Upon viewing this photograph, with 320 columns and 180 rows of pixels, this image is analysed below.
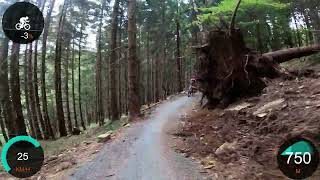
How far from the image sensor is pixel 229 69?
9.81m

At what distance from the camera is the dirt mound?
5.28 metres

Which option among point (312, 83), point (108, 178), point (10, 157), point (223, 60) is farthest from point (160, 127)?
point (10, 157)

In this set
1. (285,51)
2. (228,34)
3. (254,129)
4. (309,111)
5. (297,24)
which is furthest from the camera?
(297,24)

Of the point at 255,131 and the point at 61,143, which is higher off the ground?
the point at 255,131

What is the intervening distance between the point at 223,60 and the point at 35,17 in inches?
306

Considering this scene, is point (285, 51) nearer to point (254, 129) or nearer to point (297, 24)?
point (254, 129)

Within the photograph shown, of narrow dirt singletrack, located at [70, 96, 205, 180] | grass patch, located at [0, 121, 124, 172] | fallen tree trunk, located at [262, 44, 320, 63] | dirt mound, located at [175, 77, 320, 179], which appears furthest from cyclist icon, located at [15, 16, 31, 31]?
fallen tree trunk, located at [262, 44, 320, 63]

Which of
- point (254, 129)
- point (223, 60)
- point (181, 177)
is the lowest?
point (181, 177)

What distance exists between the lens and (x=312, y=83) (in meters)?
8.23
